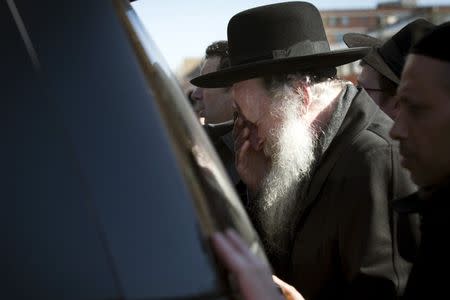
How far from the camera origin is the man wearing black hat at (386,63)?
4242mm

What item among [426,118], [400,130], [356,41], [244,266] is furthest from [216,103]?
[244,266]

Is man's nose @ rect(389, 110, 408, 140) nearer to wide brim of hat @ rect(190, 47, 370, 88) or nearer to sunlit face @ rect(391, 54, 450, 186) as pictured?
sunlit face @ rect(391, 54, 450, 186)

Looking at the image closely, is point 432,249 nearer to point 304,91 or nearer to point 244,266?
point 244,266

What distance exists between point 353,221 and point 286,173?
1.89 ft

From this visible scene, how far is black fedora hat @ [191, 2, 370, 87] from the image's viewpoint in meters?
2.95

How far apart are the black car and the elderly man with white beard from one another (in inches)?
47.5

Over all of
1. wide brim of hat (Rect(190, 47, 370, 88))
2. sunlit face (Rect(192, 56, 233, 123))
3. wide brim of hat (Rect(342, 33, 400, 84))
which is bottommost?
sunlit face (Rect(192, 56, 233, 123))

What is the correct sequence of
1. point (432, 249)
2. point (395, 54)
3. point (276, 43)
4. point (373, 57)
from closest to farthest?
1. point (432, 249)
2. point (276, 43)
3. point (395, 54)
4. point (373, 57)

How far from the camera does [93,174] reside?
111 centimetres

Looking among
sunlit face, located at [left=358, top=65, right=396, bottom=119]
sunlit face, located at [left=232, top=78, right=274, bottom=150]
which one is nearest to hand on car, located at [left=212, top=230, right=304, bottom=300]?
sunlit face, located at [left=232, top=78, right=274, bottom=150]

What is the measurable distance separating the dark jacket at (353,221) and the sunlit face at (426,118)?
0.63m

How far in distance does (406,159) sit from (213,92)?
3.67 metres

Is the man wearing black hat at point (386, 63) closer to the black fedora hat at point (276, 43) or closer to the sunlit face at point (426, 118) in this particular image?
the black fedora hat at point (276, 43)

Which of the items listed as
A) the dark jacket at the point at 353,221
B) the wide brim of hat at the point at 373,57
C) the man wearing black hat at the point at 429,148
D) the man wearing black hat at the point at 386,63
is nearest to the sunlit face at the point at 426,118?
the man wearing black hat at the point at 429,148
